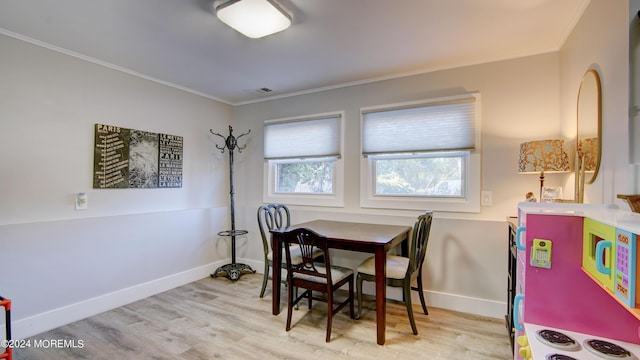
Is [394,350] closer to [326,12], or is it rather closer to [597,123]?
[597,123]

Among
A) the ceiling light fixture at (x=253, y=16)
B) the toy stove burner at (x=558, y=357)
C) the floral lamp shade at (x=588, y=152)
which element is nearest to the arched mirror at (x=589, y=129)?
the floral lamp shade at (x=588, y=152)

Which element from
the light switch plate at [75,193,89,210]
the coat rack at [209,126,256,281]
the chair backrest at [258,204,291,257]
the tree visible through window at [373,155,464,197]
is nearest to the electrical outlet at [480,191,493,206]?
the tree visible through window at [373,155,464,197]

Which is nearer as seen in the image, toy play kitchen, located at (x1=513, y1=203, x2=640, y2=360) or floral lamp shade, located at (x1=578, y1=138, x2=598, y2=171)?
toy play kitchen, located at (x1=513, y1=203, x2=640, y2=360)

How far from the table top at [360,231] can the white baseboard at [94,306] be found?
1646 millimetres

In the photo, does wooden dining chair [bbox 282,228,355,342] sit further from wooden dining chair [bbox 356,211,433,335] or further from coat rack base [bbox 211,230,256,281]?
coat rack base [bbox 211,230,256,281]

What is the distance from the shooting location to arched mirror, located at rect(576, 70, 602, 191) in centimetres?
169

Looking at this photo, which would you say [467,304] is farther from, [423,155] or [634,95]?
[634,95]

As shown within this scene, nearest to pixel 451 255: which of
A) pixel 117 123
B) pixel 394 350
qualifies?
pixel 394 350

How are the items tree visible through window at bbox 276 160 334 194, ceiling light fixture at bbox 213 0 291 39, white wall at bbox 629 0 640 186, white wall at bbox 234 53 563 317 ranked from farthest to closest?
1. tree visible through window at bbox 276 160 334 194
2. white wall at bbox 234 53 563 317
3. ceiling light fixture at bbox 213 0 291 39
4. white wall at bbox 629 0 640 186

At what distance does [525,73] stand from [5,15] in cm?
401

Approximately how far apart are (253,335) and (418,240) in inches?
60.4

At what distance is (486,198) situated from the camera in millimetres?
2777

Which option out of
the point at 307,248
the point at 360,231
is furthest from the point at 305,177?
the point at 307,248

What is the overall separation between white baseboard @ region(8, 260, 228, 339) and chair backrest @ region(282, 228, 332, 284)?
5.65ft
